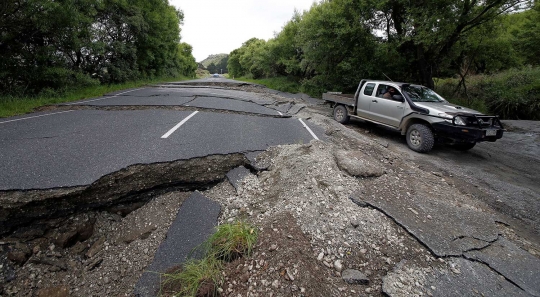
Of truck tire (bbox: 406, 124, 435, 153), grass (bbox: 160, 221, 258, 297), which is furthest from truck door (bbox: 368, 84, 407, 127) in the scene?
grass (bbox: 160, 221, 258, 297)

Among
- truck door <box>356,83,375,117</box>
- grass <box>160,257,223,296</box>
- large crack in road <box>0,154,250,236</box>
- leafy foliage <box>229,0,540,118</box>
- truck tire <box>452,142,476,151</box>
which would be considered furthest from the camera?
leafy foliage <box>229,0,540,118</box>

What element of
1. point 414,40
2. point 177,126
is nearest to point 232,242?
point 177,126

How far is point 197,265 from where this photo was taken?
2.22 m

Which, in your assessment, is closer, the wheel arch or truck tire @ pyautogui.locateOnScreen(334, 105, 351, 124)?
the wheel arch

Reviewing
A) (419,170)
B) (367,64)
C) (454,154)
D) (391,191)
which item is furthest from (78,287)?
(367,64)

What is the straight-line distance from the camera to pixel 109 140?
15.3 feet

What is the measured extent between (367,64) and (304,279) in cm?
1371

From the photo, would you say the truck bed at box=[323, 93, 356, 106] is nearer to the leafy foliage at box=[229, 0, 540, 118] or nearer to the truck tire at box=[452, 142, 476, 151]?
the leafy foliage at box=[229, 0, 540, 118]

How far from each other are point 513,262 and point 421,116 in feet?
15.2

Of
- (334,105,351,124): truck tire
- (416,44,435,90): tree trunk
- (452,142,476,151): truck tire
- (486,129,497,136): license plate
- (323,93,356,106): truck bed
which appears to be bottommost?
(452,142,476,151): truck tire

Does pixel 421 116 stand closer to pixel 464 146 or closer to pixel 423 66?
pixel 464 146

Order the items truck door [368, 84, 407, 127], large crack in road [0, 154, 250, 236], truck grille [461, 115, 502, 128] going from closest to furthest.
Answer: large crack in road [0, 154, 250, 236], truck grille [461, 115, 502, 128], truck door [368, 84, 407, 127]

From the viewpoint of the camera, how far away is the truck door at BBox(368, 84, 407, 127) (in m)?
6.91

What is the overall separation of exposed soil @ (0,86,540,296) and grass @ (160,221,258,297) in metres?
0.10
